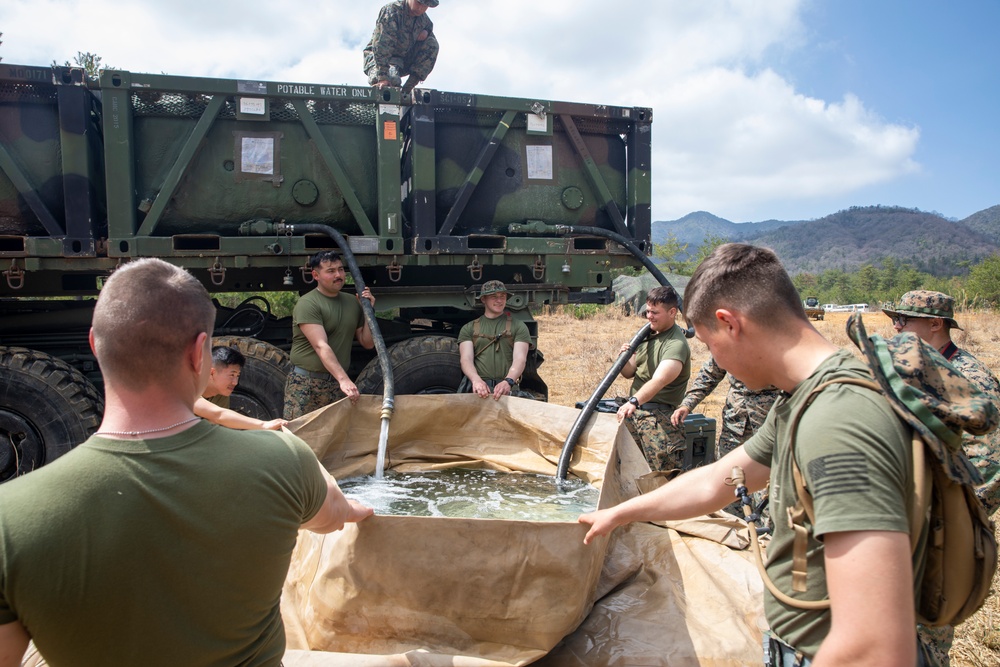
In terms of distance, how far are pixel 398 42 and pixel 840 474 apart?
5854 millimetres

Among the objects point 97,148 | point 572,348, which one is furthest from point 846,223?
point 97,148

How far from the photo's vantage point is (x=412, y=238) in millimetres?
5609

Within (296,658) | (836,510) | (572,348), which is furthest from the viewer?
(572,348)

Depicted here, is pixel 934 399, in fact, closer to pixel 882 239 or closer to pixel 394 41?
pixel 394 41

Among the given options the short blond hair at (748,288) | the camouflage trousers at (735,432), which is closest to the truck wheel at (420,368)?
the camouflage trousers at (735,432)

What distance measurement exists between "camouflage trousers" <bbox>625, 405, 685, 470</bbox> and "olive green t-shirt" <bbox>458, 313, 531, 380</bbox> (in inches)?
43.7

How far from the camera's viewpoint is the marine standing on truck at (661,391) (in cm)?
468

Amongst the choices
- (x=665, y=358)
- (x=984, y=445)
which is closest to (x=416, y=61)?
(x=665, y=358)

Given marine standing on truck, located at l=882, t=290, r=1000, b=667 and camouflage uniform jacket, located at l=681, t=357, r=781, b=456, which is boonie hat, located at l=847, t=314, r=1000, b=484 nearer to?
marine standing on truck, located at l=882, t=290, r=1000, b=667

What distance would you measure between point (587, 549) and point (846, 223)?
545ft

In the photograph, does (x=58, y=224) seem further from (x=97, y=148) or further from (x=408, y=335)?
(x=408, y=335)

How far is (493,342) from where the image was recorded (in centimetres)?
544

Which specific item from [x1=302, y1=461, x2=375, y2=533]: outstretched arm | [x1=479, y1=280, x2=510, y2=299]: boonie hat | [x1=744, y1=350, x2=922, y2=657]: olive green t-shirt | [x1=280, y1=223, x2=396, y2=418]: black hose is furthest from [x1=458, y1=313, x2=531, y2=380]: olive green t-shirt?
[x1=744, y1=350, x2=922, y2=657]: olive green t-shirt

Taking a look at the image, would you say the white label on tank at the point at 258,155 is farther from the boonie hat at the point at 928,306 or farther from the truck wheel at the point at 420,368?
the boonie hat at the point at 928,306
